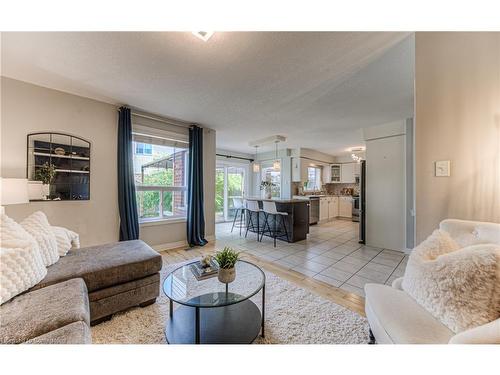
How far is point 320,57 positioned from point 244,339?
97.9 inches

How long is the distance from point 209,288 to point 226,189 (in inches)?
210

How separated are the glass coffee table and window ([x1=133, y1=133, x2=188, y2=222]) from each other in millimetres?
2272

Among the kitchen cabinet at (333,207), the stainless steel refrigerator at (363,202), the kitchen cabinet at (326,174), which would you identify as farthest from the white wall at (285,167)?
the stainless steel refrigerator at (363,202)

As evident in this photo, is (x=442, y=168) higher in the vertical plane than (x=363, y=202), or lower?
higher

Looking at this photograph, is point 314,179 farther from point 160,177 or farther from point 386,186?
point 160,177

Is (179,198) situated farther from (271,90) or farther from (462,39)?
(462,39)

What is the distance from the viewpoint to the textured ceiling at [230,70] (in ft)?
5.48

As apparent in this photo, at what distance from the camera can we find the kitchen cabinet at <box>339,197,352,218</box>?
278 inches

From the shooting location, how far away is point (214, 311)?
1602mm

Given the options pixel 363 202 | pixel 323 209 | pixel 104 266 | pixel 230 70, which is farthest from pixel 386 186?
pixel 104 266

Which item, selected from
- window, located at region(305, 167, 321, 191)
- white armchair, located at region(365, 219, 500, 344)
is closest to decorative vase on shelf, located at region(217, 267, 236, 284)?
white armchair, located at region(365, 219, 500, 344)

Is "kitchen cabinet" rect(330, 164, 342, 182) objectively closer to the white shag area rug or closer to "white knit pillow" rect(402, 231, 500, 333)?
the white shag area rug
